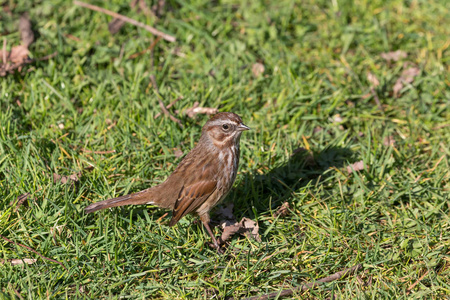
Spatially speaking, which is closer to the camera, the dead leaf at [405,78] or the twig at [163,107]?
the twig at [163,107]

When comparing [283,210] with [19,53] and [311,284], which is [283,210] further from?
[19,53]

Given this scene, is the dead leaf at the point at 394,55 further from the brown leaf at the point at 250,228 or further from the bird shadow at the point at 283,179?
the brown leaf at the point at 250,228

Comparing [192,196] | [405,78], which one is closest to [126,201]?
[192,196]

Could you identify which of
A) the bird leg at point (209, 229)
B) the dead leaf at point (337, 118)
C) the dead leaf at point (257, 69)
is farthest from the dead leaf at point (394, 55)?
the bird leg at point (209, 229)

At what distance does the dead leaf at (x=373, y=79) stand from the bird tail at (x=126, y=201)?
145 inches

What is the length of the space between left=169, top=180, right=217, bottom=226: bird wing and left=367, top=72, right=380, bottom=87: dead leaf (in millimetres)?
3218

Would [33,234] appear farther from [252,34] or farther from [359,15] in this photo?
[359,15]

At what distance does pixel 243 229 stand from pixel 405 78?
3.60 metres

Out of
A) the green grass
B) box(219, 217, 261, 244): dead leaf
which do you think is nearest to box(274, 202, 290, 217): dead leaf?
the green grass

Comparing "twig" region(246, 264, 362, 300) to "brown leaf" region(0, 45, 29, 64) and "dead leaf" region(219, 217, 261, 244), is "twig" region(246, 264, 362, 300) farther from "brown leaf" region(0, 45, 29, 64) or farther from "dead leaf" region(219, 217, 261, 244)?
Answer: "brown leaf" region(0, 45, 29, 64)

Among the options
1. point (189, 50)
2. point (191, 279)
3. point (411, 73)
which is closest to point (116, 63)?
point (189, 50)

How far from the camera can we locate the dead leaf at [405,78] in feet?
23.5

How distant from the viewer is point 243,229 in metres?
5.29

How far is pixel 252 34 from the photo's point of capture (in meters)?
7.80
